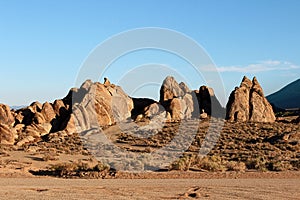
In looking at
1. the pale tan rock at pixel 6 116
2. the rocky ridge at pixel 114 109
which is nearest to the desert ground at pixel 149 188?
the rocky ridge at pixel 114 109

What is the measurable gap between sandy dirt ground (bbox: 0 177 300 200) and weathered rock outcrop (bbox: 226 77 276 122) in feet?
99.6

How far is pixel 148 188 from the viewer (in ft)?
56.4

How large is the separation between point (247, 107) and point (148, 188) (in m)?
35.8

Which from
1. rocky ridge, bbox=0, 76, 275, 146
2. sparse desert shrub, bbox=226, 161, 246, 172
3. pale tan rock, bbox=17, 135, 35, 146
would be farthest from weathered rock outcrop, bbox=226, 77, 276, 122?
sparse desert shrub, bbox=226, 161, 246, 172

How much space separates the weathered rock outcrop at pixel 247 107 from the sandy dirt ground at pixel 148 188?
30.4 meters

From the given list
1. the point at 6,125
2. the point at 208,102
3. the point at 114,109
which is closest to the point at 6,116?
the point at 6,125

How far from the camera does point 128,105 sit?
176ft

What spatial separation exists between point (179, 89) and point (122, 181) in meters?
39.0

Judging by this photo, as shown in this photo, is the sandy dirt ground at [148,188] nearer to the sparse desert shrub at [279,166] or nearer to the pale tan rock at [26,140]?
the sparse desert shrub at [279,166]

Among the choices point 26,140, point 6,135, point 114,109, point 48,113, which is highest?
point 114,109

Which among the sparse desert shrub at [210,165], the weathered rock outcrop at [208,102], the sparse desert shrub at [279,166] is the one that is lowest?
the sparse desert shrub at [279,166]

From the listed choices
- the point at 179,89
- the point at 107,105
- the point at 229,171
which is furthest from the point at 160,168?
the point at 179,89

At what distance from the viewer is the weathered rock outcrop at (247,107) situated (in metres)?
50.0

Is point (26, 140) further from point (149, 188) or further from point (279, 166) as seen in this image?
point (149, 188)
